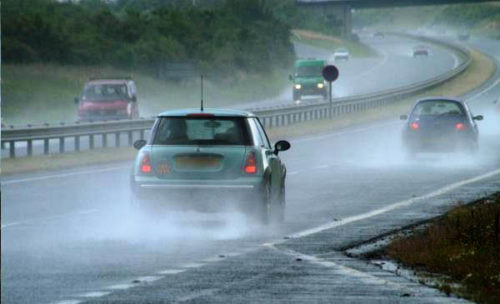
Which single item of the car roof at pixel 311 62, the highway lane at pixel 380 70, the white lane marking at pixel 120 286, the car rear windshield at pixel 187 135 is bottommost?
the highway lane at pixel 380 70

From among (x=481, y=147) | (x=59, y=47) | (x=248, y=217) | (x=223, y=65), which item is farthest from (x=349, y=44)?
(x=248, y=217)

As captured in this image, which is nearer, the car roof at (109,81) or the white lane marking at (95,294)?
the white lane marking at (95,294)

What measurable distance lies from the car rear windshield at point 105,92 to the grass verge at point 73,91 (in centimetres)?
1286

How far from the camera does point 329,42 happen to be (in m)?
168

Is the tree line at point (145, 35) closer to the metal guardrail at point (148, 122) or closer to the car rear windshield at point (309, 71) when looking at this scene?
the car rear windshield at point (309, 71)

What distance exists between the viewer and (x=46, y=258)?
50.6 feet

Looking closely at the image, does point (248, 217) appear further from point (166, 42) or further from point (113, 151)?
point (166, 42)

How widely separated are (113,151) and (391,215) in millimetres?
18361

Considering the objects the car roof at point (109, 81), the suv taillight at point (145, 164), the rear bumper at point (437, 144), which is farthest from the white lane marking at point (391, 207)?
the car roof at point (109, 81)

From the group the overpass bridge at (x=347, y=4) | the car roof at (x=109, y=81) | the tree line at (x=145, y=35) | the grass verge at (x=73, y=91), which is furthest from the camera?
the overpass bridge at (x=347, y=4)

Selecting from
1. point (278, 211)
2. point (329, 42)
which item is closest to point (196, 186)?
point (278, 211)

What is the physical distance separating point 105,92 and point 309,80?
3076 centimetres

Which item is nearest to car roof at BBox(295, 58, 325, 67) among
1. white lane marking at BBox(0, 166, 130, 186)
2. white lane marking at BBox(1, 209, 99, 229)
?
white lane marking at BBox(0, 166, 130, 186)

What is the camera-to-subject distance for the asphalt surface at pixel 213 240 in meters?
12.8
